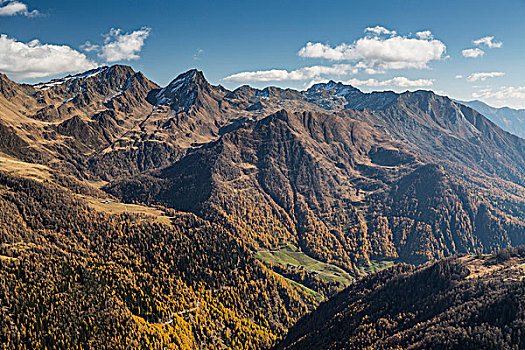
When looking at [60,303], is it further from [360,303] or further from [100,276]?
[360,303]

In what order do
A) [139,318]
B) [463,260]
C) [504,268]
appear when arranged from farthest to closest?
[463,260] → [139,318] → [504,268]

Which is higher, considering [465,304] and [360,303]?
[465,304]

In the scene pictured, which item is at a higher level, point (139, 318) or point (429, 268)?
point (429, 268)

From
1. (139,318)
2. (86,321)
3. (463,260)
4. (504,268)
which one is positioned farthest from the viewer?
(463,260)

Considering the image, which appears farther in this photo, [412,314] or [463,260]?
[463,260]

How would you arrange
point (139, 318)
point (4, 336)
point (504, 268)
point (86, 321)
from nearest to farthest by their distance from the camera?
1. point (4, 336)
2. point (86, 321)
3. point (504, 268)
4. point (139, 318)

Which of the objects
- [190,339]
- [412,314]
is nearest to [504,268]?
[412,314]

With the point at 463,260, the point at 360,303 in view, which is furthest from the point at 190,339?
the point at 463,260

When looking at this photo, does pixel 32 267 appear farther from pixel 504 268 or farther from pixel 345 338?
pixel 504 268

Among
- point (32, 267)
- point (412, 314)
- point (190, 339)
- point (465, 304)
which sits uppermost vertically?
point (32, 267)
